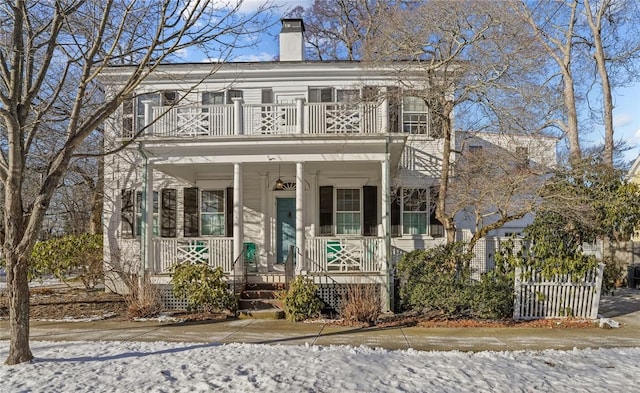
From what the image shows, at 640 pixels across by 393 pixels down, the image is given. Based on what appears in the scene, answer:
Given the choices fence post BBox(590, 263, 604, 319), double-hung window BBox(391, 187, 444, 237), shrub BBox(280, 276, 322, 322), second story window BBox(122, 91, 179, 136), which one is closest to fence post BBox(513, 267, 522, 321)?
fence post BBox(590, 263, 604, 319)

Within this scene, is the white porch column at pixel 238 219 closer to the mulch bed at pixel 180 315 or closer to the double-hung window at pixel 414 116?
the mulch bed at pixel 180 315

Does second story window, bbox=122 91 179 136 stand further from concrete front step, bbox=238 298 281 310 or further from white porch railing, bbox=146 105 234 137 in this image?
concrete front step, bbox=238 298 281 310

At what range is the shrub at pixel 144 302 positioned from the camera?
10656 mm

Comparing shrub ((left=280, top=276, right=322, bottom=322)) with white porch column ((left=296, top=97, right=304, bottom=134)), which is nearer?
shrub ((left=280, top=276, right=322, bottom=322))

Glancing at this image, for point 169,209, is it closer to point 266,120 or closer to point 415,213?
point 266,120

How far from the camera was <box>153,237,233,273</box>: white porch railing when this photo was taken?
38.8 ft

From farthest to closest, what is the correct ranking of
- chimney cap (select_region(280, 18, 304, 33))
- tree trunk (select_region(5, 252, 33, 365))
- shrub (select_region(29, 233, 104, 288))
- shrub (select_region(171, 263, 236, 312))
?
chimney cap (select_region(280, 18, 304, 33)) → shrub (select_region(29, 233, 104, 288)) → shrub (select_region(171, 263, 236, 312)) → tree trunk (select_region(5, 252, 33, 365))

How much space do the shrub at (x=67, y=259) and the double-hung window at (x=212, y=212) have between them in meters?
3.09

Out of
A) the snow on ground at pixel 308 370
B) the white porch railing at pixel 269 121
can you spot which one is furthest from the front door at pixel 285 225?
the snow on ground at pixel 308 370

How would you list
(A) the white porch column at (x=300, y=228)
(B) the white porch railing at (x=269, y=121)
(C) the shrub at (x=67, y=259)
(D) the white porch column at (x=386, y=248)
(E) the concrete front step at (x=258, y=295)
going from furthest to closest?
1. (C) the shrub at (x=67, y=259)
2. (B) the white porch railing at (x=269, y=121)
3. (E) the concrete front step at (x=258, y=295)
4. (A) the white porch column at (x=300, y=228)
5. (D) the white porch column at (x=386, y=248)

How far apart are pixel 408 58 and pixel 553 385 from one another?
9.17 m

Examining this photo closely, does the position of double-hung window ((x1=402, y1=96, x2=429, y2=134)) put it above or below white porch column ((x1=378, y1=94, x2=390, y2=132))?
above

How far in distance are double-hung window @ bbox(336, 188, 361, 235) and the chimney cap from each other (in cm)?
559

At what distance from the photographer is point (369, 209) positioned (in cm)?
1498
